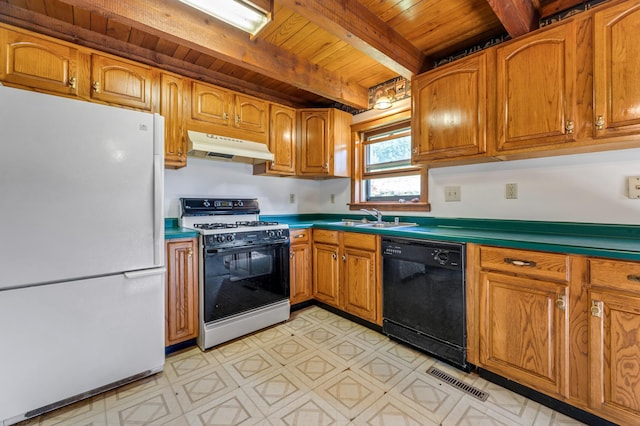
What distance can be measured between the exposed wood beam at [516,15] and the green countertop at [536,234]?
127 cm

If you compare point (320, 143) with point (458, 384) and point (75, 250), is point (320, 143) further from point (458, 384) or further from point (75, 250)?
point (458, 384)

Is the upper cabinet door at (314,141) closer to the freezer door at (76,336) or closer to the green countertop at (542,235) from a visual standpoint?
the green countertop at (542,235)

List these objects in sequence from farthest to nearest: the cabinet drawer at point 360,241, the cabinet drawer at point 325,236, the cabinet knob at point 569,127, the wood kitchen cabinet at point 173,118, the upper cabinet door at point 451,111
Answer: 1. the cabinet drawer at point 325,236
2. the cabinet drawer at point 360,241
3. the wood kitchen cabinet at point 173,118
4. the upper cabinet door at point 451,111
5. the cabinet knob at point 569,127

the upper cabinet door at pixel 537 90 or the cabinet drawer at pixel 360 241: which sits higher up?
the upper cabinet door at pixel 537 90

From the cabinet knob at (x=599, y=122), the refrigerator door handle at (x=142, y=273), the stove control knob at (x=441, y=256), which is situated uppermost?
the cabinet knob at (x=599, y=122)

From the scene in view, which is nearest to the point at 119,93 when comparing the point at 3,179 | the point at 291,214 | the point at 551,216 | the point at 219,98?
the point at 219,98

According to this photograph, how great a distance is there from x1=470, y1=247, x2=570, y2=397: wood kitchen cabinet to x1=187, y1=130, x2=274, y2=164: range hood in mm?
2012

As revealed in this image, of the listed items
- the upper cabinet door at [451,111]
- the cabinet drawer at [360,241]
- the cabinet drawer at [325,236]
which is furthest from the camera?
the cabinet drawer at [325,236]

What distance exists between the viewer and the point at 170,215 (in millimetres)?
2480

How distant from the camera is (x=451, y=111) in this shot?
2.03m

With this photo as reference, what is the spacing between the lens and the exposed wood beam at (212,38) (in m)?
1.55

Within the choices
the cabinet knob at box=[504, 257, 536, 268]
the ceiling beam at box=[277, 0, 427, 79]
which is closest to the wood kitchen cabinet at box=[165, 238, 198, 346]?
the ceiling beam at box=[277, 0, 427, 79]

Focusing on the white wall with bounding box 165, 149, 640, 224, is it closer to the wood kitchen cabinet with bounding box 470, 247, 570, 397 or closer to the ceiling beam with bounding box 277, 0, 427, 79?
the wood kitchen cabinet with bounding box 470, 247, 570, 397

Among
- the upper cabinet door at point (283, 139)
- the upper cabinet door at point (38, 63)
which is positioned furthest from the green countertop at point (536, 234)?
the upper cabinet door at point (38, 63)
